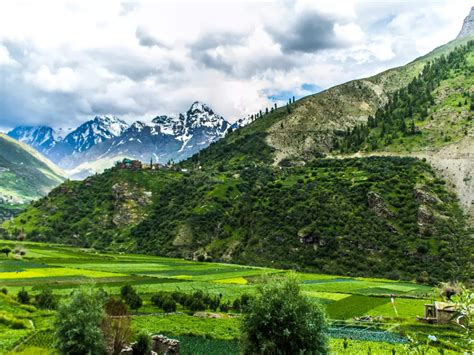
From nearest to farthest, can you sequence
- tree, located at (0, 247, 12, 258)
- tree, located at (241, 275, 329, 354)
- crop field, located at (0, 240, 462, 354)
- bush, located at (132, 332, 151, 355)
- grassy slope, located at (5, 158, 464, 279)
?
tree, located at (241, 275, 329, 354) < bush, located at (132, 332, 151, 355) < crop field, located at (0, 240, 462, 354) < grassy slope, located at (5, 158, 464, 279) < tree, located at (0, 247, 12, 258)

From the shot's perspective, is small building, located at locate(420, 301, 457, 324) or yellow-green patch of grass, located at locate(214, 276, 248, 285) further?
yellow-green patch of grass, located at locate(214, 276, 248, 285)

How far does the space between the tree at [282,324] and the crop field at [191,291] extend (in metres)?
2.88

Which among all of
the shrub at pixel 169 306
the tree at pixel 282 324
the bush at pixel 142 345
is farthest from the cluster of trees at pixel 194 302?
the tree at pixel 282 324

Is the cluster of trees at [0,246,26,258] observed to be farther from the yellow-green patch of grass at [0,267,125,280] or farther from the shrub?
the shrub

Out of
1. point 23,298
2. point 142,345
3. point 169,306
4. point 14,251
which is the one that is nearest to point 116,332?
point 142,345

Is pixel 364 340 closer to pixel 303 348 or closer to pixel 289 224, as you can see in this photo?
pixel 303 348

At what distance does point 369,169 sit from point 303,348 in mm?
159400

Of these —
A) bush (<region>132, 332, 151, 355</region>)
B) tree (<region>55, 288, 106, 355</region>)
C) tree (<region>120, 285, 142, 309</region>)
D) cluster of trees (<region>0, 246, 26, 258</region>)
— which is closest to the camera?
tree (<region>55, 288, 106, 355</region>)

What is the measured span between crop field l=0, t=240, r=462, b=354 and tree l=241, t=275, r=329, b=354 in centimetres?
288

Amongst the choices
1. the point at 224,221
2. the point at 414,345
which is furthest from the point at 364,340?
the point at 224,221

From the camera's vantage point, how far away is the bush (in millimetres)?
47062

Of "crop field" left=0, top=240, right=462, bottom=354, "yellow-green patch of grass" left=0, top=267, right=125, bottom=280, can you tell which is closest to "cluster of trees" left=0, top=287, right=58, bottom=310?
"crop field" left=0, top=240, right=462, bottom=354

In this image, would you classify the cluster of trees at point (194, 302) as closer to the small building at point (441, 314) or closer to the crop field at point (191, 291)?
the crop field at point (191, 291)

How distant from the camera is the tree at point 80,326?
41875mm
